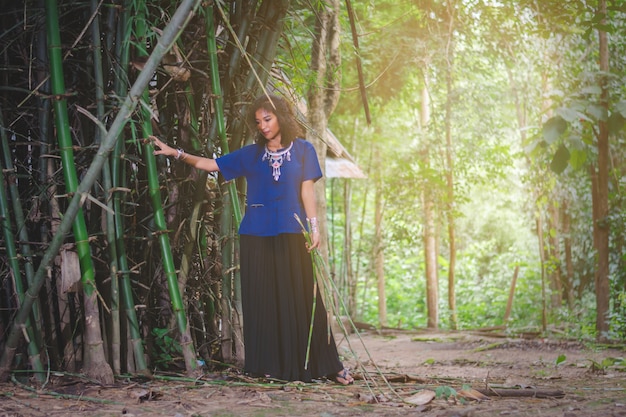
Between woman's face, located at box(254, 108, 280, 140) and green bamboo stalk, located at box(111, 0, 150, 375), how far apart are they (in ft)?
2.11

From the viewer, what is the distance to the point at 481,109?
37.1 feet

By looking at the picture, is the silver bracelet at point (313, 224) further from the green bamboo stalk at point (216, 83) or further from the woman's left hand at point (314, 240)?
the green bamboo stalk at point (216, 83)

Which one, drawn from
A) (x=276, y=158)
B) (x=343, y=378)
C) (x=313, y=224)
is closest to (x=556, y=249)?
(x=343, y=378)

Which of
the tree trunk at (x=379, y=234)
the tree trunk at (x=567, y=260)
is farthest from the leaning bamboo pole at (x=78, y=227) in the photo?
the tree trunk at (x=379, y=234)

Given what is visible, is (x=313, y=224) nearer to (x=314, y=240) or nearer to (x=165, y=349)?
(x=314, y=240)

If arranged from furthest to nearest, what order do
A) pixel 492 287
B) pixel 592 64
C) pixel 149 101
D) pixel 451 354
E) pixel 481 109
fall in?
pixel 492 287 < pixel 481 109 < pixel 592 64 < pixel 451 354 < pixel 149 101

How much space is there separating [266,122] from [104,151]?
96cm

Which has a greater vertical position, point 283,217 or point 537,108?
point 537,108

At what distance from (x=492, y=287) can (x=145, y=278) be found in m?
12.9

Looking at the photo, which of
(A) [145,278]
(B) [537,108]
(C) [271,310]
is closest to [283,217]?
(C) [271,310]

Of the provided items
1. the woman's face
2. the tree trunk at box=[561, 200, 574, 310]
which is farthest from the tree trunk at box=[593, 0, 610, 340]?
the woman's face

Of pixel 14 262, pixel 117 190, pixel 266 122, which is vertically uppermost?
pixel 266 122

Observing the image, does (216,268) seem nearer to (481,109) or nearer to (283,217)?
(283,217)

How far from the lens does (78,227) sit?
309 cm
